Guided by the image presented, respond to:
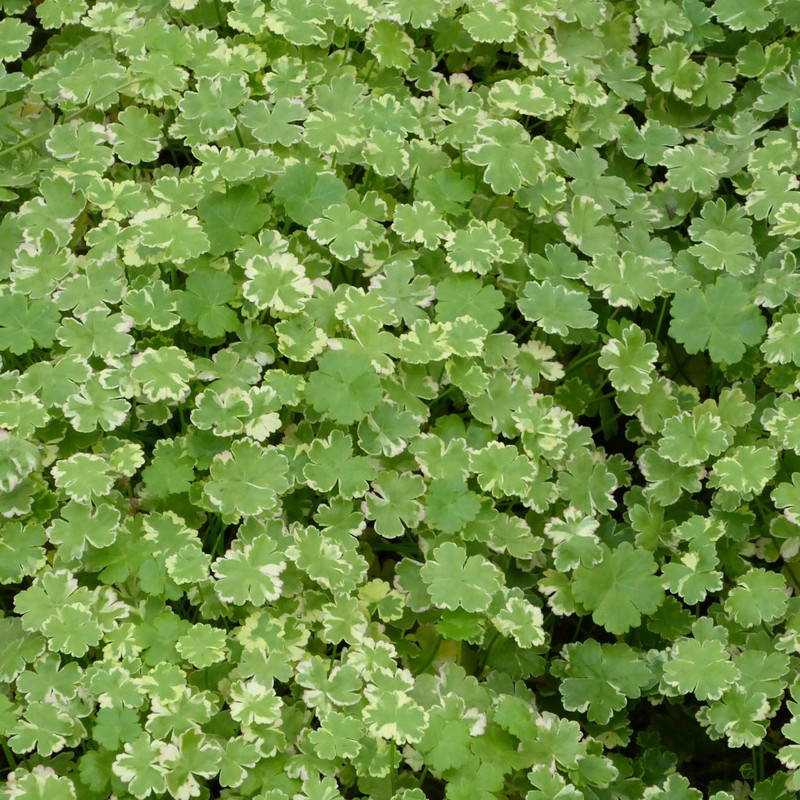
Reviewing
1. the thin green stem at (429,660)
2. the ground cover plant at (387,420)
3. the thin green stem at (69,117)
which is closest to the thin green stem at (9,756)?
the ground cover plant at (387,420)

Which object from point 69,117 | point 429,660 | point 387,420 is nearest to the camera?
point 429,660

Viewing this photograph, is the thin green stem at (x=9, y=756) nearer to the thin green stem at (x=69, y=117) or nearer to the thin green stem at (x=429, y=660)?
the thin green stem at (x=429, y=660)

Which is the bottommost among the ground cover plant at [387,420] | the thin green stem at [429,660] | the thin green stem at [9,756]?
the thin green stem at [9,756]

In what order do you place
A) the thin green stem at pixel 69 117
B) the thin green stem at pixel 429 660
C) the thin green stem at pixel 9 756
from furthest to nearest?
the thin green stem at pixel 69 117 → the thin green stem at pixel 429 660 → the thin green stem at pixel 9 756

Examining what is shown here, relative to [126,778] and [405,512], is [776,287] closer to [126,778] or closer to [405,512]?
[405,512]

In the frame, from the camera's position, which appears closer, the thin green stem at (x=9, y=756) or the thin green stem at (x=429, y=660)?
the thin green stem at (x=9, y=756)

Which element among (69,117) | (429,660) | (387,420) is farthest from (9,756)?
(69,117)

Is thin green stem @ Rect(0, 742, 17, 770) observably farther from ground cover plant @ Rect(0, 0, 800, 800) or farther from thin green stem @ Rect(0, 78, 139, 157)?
thin green stem @ Rect(0, 78, 139, 157)

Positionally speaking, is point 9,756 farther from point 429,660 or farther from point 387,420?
point 387,420

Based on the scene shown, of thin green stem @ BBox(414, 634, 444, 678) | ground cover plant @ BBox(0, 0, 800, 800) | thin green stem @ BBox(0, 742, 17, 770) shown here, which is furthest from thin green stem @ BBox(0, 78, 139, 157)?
thin green stem @ BBox(414, 634, 444, 678)

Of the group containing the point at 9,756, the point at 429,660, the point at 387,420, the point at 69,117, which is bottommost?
the point at 9,756
